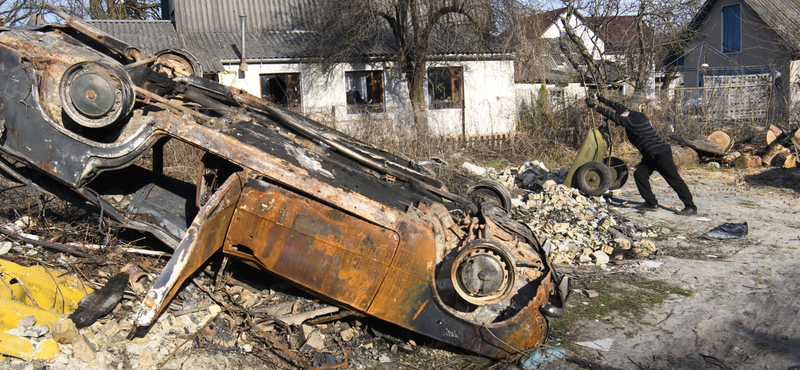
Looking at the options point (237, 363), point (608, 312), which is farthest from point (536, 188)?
point (237, 363)

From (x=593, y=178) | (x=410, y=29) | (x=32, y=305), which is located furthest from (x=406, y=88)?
(x=32, y=305)

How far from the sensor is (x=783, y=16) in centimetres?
1622

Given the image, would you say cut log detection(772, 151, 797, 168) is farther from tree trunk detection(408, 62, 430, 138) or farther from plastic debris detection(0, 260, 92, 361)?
plastic debris detection(0, 260, 92, 361)

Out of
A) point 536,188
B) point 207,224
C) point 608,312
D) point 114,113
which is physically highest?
point 114,113

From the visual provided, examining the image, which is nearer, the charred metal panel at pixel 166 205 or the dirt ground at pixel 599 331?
the dirt ground at pixel 599 331

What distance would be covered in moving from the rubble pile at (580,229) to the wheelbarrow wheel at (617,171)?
1159 mm

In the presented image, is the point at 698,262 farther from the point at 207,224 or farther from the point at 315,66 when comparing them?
the point at 315,66

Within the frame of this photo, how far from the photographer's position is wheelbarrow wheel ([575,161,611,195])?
7723 millimetres

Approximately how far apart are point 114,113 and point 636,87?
14.9 metres

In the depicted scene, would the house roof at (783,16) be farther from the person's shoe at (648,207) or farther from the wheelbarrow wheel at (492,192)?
the wheelbarrow wheel at (492,192)

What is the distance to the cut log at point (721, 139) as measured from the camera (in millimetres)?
11461

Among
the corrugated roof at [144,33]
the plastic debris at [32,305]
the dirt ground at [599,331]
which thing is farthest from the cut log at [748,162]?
the corrugated roof at [144,33]

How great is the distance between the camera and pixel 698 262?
5438mm

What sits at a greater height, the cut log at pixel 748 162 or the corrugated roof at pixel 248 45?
the corrugated roof at pixel 248 45
